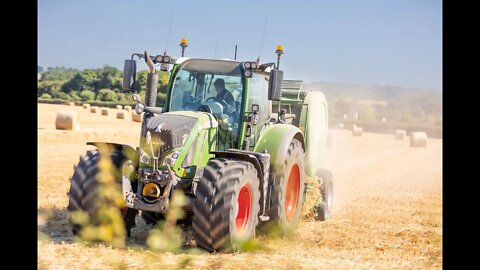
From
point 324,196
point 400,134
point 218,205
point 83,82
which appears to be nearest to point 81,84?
point 83,82

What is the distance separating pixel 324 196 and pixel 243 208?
144 inches

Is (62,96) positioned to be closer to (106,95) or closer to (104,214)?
(106,95)

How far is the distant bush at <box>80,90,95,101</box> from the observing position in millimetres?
38062

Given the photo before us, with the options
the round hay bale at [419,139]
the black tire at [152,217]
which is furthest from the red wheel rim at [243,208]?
the round hay bale at [419,139]

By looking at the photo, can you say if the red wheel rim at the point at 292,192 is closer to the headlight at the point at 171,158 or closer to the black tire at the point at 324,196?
the black tire at the point at 324,196

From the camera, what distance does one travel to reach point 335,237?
8.47 meters

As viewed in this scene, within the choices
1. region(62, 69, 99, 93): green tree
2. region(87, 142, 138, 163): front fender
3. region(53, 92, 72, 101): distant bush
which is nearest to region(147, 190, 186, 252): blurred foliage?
region(87, 142, 138, 163): front fender

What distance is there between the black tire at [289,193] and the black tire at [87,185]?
1.83m

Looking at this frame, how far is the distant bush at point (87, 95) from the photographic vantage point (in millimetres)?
38062
